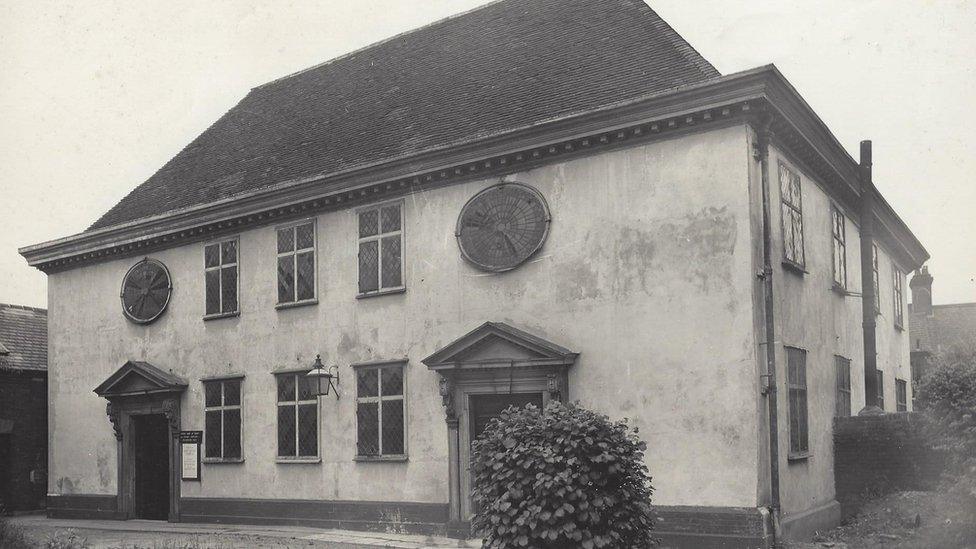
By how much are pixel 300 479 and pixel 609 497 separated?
10.4 metres

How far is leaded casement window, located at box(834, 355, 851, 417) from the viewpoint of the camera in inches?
685

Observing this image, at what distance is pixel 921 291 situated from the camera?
4044 centimetres

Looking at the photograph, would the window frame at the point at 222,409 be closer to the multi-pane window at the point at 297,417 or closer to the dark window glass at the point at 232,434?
the dark window glass at the point at 232,434

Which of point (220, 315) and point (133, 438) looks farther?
point (133, 438)

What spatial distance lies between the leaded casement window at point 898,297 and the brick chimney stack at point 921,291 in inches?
611

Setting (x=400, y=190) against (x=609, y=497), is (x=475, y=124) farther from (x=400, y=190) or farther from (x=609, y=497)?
(x=609, y=497)

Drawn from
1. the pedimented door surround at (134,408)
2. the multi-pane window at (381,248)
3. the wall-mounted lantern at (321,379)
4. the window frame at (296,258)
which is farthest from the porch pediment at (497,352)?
the pedimented door surround at (134,408)

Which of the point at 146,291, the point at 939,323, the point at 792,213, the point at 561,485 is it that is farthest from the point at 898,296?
the point at 561,485

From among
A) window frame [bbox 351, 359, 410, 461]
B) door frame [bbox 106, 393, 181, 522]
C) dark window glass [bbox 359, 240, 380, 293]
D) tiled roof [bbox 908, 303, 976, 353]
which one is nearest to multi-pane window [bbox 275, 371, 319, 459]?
window frame [bbox 351, 359, 410, 461]

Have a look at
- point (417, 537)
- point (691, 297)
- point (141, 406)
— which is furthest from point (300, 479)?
point (691, 297)

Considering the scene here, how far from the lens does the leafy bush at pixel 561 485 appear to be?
9062 mm

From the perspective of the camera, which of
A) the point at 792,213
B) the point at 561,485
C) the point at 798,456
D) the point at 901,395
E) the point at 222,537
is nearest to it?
the point at 561,485

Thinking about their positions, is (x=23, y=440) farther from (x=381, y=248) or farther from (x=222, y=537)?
(x=381, y=248)

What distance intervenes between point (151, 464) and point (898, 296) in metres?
19.2
